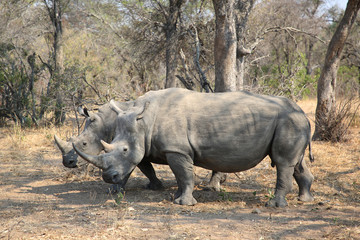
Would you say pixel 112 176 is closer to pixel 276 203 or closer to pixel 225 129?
pixel 225 129

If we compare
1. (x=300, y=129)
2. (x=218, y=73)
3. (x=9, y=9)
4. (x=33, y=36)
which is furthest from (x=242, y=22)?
(x=33, y=36)

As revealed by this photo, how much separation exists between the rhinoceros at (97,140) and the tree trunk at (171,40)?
5.43 meters

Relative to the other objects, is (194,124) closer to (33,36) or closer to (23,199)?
(23,199)

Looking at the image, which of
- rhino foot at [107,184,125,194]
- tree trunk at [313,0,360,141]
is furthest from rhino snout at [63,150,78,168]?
tree trunk at [313,0,360,141]

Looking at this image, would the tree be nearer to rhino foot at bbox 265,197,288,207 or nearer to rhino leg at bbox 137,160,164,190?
rhino leg at bbox 137,160,164,190

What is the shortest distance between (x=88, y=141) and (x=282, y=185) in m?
2.96

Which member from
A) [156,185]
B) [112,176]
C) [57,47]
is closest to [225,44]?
[156,185]

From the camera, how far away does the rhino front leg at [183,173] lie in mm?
5441

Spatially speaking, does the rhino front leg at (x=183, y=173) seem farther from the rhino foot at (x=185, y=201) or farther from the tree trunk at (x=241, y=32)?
the tree trunk at (x=241, y=32)

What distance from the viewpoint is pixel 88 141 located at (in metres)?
6.30

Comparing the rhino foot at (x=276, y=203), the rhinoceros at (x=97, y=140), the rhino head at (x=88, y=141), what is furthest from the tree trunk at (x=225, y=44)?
the rhino foot at (x=276, y=203)

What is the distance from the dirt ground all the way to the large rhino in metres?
0.44

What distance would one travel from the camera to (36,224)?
15.0 feet

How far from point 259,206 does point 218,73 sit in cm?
269
